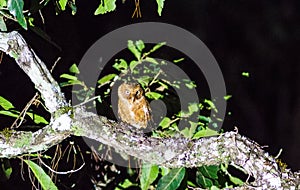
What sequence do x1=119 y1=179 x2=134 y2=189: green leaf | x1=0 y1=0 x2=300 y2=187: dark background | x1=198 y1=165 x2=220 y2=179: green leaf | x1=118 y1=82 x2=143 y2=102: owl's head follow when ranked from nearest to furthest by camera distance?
x1=198 y1=165 x2=220 y2=179: green leaf, x1=118 y1=82 x2=143 y2=102: owl's head, x1=119 y1=179 x2=134 y2=189: green leaf, x1=0 y1=0 x2=300 y2=187: dark background

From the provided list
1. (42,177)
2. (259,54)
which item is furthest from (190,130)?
(259,54)

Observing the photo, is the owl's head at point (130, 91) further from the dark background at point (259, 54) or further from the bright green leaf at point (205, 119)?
the dark background at point (259, 54)

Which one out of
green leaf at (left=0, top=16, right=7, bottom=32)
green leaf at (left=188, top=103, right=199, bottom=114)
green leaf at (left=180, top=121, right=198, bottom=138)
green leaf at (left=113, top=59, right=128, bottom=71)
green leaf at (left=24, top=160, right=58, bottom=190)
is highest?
green leaf at (left=0, top=16, right=7, bottom=32)

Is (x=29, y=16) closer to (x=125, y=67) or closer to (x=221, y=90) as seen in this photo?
(x=125, y=67)

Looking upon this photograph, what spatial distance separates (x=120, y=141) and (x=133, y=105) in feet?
0.88

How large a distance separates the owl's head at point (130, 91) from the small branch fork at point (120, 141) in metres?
0.22

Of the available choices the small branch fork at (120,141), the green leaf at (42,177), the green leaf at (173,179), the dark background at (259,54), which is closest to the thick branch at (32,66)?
the small branch fork at (120,141)

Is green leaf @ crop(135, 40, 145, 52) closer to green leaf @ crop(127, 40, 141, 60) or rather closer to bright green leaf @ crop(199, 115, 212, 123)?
green leaf @ crop(127, 40, 141, 60)

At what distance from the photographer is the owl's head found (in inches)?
61.2

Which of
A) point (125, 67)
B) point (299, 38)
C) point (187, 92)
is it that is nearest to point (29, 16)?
point (125, 67)

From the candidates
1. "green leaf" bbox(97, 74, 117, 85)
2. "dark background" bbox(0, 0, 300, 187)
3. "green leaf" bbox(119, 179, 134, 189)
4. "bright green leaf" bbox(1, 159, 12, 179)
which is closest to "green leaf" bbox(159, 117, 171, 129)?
"green leaf" bbox(97, 74, 117, 85)

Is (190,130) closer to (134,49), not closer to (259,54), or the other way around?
(134,49)

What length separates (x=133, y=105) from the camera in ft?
5.18

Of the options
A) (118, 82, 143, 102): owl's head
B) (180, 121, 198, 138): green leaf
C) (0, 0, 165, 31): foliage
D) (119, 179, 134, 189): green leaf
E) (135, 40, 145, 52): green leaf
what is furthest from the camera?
(119, 179, 134, 189): green leaf
